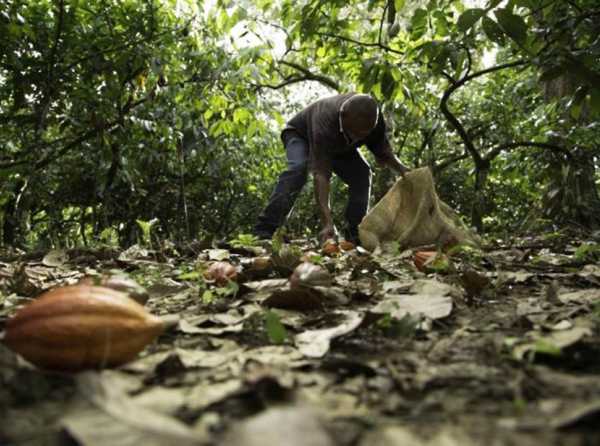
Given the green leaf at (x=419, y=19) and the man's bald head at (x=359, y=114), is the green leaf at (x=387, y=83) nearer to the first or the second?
the green leaf at (x=419, y=19)

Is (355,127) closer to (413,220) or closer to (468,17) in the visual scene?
(413,220)

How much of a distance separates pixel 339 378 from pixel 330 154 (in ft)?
9.55

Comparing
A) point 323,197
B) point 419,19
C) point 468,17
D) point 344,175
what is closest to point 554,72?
point 468,17

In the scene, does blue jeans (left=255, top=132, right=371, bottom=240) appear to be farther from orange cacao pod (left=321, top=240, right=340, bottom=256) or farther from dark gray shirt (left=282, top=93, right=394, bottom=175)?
orange cacao pod (left=321, top=240, right=340, bottom=256)

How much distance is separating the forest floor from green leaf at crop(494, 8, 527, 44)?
84 cm

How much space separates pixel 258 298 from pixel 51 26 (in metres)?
3.48

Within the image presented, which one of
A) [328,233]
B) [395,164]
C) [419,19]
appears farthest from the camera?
[395,164]

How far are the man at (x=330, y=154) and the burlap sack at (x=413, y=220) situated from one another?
36 cm

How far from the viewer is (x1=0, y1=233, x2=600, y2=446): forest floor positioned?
0.52 meters

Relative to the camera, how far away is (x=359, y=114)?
3.37 meters

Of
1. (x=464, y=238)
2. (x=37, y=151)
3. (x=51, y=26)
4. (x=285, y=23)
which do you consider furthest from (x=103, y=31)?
(x=464, y=238)

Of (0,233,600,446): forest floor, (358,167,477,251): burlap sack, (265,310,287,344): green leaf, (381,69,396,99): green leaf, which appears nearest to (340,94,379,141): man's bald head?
(358,167,477,251): burlap sack

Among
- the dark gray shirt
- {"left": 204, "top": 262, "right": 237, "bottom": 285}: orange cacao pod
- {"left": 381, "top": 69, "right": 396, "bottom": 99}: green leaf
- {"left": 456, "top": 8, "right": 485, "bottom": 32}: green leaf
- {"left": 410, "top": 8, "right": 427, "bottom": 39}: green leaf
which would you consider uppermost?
{"left": 410, "top": 8, "right": 427, "bottom": 39}: green leaf

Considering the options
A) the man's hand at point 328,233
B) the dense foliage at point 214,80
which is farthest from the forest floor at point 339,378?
the man's hand at point 328,233
